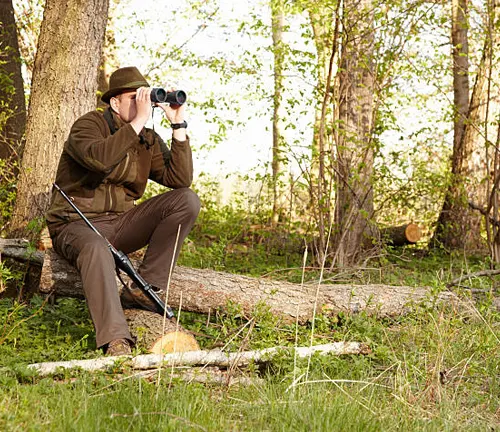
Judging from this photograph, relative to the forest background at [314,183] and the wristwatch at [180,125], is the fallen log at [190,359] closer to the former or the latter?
the forest background at [314,183]

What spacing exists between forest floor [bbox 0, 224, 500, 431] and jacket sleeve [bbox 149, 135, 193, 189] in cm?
95

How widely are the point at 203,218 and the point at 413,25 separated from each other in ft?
15.6

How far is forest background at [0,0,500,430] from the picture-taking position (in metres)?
3.42

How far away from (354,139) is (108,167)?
122 inches

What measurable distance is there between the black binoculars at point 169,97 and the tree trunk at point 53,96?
143 cm

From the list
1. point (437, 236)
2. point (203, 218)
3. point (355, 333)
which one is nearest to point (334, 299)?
point (355, 333)

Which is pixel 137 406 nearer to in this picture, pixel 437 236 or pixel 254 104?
pixel 437 236

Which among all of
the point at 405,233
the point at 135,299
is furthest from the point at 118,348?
the point at 405,233

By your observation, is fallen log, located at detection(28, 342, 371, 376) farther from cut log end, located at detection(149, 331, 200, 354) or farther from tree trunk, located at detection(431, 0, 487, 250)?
tree trunk, located at detection(431, 0, 487, 250)

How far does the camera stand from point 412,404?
330cm

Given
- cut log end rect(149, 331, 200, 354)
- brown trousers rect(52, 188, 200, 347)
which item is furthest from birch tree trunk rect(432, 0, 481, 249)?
cut log end rect(149, 331, 200, 354)

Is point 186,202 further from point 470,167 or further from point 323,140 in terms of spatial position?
point 470,167

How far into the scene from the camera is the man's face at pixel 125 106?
4809 millimetres

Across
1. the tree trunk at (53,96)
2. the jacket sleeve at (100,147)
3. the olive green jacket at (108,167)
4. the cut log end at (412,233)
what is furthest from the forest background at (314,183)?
the jacket sleeve at (100,147)
